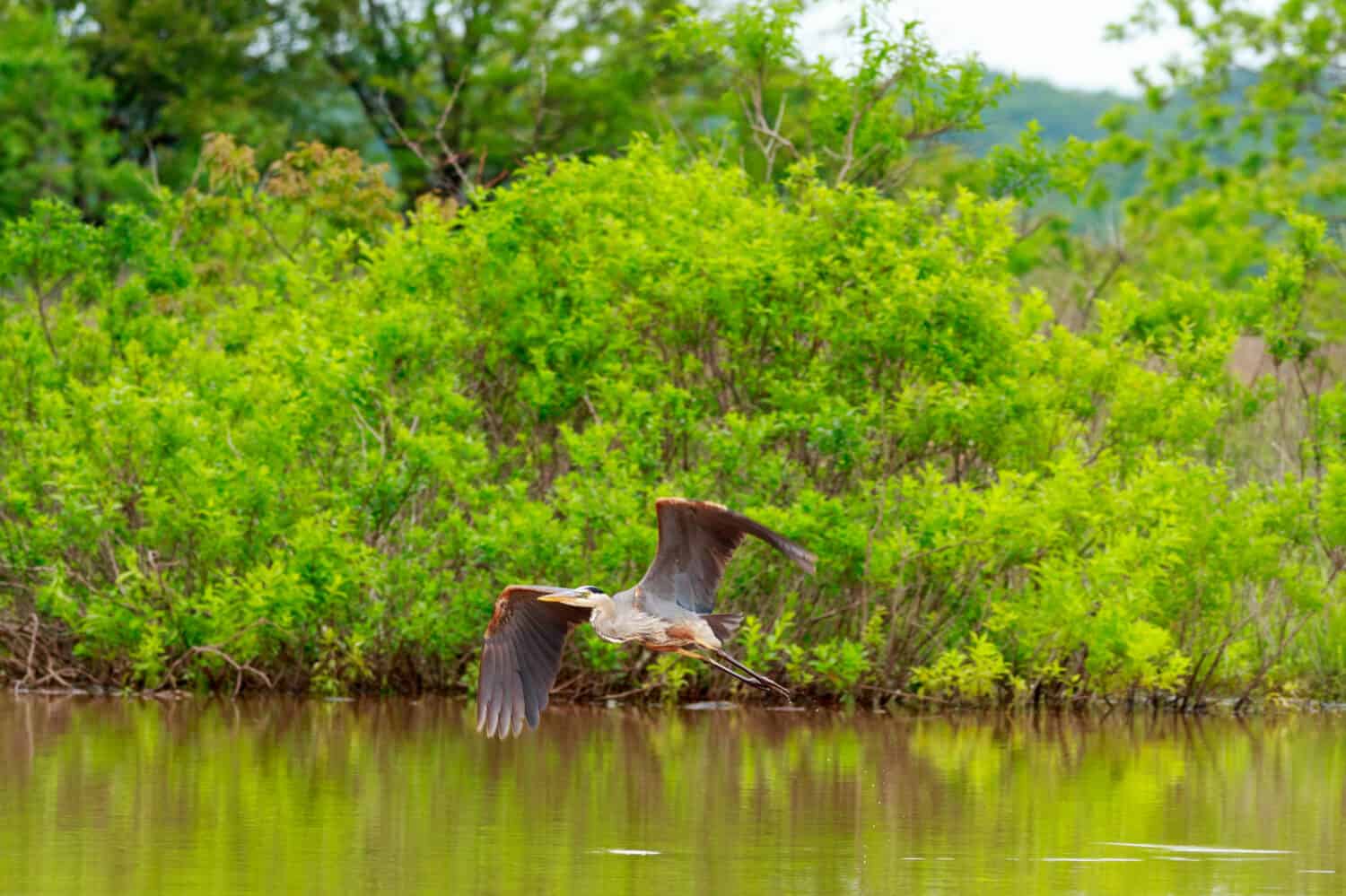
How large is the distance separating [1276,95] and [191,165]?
20972 mm

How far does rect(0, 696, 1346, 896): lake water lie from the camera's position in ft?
29.0

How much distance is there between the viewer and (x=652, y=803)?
1116 cm

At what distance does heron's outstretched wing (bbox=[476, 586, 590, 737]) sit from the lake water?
1.27 ft

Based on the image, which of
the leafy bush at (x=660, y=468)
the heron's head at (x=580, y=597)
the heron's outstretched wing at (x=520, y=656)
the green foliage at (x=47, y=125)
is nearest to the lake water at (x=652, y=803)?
the heron's outstretched wing at (x=520, y=656)

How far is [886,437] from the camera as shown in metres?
16.6

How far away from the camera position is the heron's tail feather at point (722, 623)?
11695 mm

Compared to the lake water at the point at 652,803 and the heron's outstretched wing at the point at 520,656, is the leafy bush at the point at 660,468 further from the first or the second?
the heron's outstretched wing at the point at 520,656

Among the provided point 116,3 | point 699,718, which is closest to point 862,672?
point 699,718

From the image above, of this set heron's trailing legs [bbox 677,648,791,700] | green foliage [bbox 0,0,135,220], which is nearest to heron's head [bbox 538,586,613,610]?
heron's trailing legs [bbox 677,648,791,700]

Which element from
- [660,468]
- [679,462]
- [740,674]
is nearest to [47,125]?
[679,462]

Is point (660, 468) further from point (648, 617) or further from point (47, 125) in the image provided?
point (47, 125)

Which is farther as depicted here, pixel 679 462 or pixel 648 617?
pixel 679 462

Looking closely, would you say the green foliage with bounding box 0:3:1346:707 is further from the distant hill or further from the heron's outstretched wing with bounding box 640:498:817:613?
the distant hill

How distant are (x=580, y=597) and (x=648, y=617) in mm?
395
